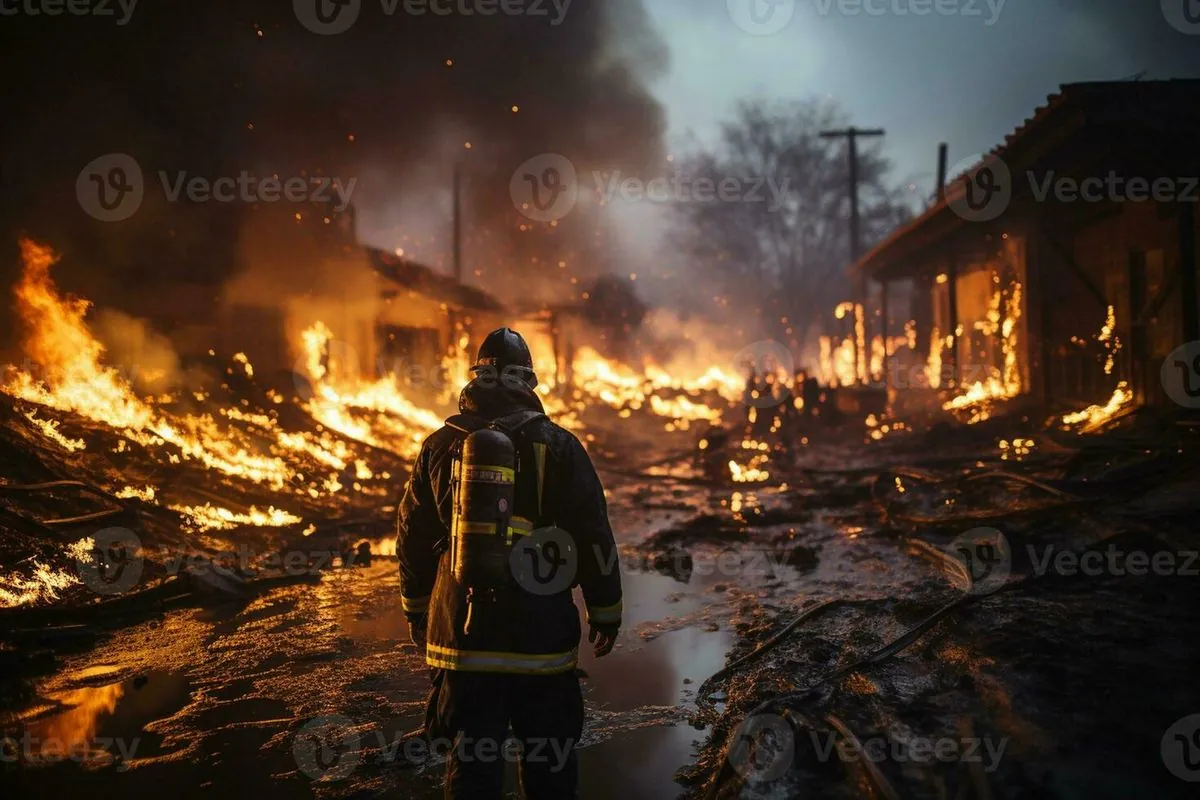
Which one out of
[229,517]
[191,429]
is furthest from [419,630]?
[191,429]

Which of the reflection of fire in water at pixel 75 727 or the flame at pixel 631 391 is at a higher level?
the flame at pixel 631 391

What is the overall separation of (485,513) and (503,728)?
81cm

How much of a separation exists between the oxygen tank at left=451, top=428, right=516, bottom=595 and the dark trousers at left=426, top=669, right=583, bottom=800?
0.39 m

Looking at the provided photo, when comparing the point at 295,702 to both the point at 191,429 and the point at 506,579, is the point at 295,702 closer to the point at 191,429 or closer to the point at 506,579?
the point at 506,579

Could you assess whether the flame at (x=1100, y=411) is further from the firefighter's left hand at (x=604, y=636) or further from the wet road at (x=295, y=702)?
the firefighter's left hand at (x=604, y=636)

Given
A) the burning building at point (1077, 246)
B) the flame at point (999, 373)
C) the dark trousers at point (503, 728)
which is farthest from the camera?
the flame at point (999, 373)

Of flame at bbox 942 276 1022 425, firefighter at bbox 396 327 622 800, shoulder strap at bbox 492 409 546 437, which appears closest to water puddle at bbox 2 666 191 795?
firefighter at bbox 396 327 622 800

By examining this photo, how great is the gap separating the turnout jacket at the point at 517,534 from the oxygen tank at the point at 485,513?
12 centimetres

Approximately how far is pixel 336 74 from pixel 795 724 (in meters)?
15.5

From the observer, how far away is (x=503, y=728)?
2742 mm

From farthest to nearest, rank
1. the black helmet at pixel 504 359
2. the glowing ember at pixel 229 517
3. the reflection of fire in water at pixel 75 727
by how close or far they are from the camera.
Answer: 1. the glowing ember at pixel 229 517
2. the reflection of fire in water at pixel 75 727
3. the black helmet at pixel 504 359

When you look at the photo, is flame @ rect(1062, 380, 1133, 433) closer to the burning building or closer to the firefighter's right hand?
the burning building

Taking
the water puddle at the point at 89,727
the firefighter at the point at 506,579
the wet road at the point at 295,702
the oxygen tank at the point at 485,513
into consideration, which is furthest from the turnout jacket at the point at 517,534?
the water puddle at the point at 89,727

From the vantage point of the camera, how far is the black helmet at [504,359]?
10.1 ft
